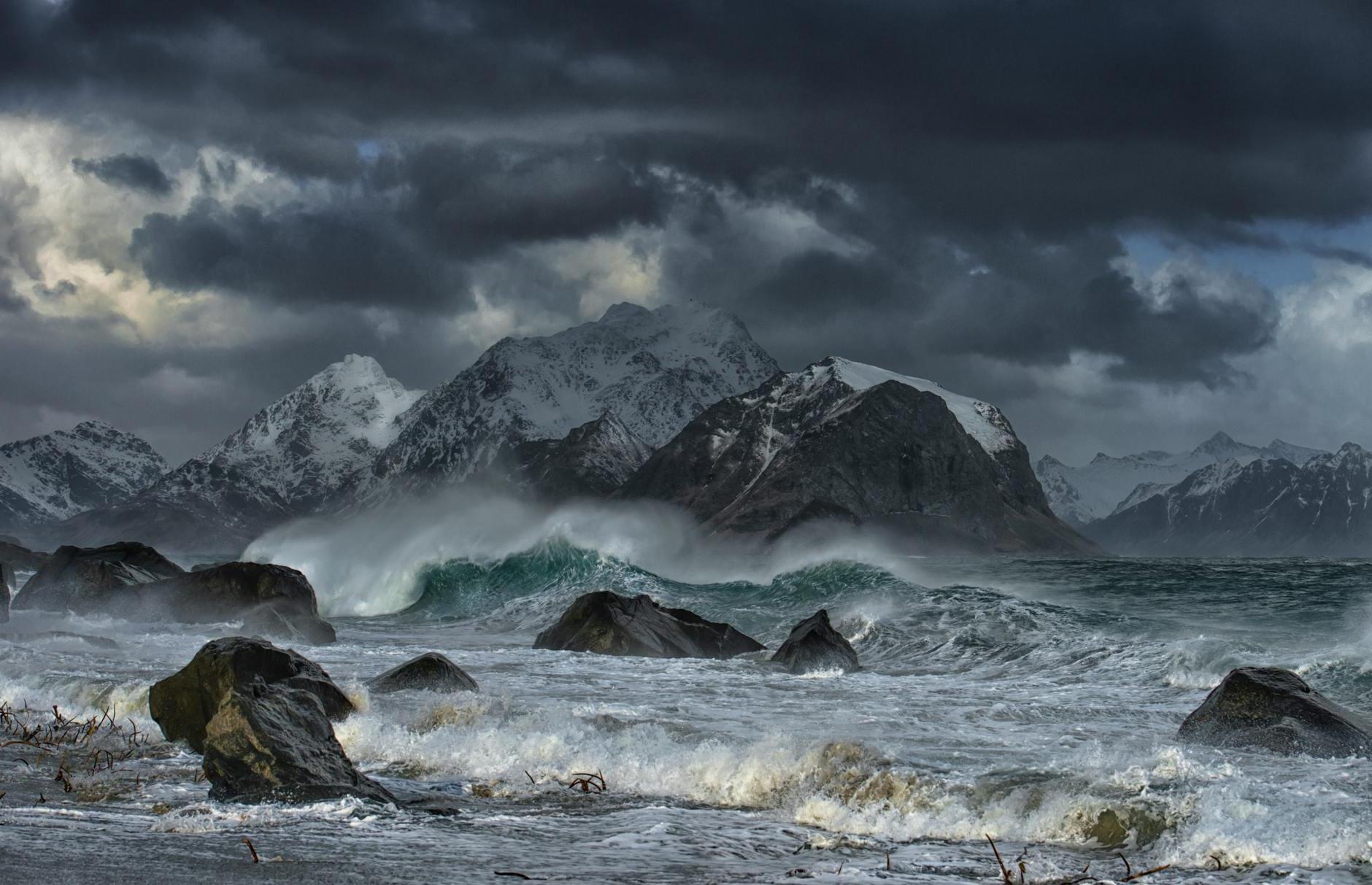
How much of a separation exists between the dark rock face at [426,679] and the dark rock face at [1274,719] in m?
10.5

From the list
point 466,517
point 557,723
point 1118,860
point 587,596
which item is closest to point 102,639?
point 587,596

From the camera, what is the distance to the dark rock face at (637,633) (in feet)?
95.5

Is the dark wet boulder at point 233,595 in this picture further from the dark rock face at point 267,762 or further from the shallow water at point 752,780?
the dark rock face at point 267,762

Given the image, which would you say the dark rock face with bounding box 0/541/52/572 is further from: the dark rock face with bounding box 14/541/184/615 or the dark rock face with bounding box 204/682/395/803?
the dark rock face with bounding box 204/682/395/803

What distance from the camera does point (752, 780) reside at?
12.8 m

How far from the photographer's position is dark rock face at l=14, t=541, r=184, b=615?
41.2 meters

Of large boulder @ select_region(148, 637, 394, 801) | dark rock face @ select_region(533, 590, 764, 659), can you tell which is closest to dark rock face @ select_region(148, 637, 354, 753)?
large boulder @ select_region(148, 637, 394, 801)

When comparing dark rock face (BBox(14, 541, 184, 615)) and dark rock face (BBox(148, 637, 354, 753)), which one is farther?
dark rock face (BBox(14, 541, 184, 615))

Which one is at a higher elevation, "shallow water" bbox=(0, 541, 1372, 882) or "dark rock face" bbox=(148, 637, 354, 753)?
"dark rock face" bbox=(148, 637, 354, 753)

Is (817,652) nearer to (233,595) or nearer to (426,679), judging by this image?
(426,679)

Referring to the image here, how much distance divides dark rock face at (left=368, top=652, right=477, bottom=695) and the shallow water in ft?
2.47

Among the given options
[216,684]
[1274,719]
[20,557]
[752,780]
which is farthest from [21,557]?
[1274,719]

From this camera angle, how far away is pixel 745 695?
20906 millimetres

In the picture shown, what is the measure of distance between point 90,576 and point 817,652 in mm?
26872
